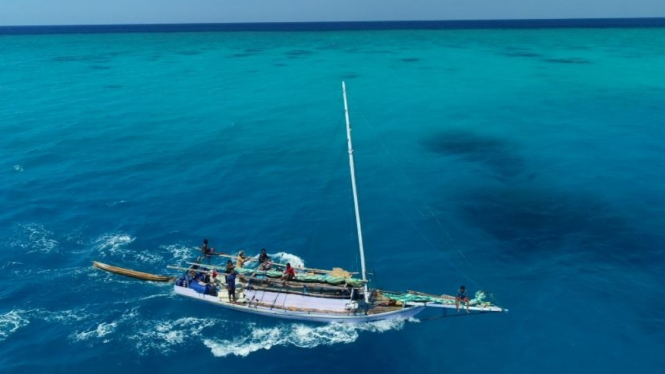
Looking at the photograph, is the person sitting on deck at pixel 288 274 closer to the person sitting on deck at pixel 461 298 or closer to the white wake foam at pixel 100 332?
the white wake foam at pixel 100 332

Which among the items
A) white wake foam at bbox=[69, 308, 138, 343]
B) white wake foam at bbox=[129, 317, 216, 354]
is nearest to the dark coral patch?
white wake foam at bbox=[129, 317, 216, 354]

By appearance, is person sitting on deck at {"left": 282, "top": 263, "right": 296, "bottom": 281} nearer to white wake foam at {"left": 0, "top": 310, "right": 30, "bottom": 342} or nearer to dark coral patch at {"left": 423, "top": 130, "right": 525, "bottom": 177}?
white wake foam at {"left": 0, "top": 310, "right": 30, "bottom": 342}

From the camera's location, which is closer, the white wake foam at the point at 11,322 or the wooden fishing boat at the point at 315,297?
the wooden fishing boat at the point at 315,297

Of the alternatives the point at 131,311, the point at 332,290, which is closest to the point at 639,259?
the point at 332,290

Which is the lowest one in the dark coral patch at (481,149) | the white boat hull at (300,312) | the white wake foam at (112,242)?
the white boat hull at (300,312)

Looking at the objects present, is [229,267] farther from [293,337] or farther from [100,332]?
[100,332]

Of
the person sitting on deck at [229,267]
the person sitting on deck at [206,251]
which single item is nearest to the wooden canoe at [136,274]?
the person sitting on deck at [206,251]
